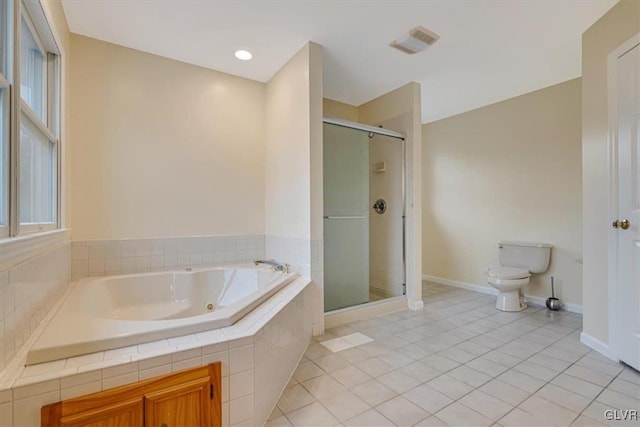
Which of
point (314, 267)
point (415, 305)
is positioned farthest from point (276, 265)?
point (415, 305)

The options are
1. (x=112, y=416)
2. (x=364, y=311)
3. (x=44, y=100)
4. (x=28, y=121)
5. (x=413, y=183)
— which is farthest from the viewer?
(x=413, y=183)

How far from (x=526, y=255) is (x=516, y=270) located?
243 millimetres

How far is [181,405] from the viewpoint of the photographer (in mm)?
1160

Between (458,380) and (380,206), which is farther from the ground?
(380,206)

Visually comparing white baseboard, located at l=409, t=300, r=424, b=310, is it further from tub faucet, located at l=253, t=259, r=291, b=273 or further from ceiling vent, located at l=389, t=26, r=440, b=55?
ceiling vent, located at l=389, t=26, r=440, b=55

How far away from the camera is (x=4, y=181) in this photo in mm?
1149

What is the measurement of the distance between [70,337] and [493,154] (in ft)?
13.8

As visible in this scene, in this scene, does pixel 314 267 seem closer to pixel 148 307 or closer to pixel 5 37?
pixel 148 307

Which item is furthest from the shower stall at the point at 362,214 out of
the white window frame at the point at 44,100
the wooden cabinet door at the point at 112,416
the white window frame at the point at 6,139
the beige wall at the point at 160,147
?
the white window frame at the point at 6,139

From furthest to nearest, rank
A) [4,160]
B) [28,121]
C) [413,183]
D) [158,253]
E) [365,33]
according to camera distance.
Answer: [413,183], [158,253], [365,33], [28,121], [4,160]

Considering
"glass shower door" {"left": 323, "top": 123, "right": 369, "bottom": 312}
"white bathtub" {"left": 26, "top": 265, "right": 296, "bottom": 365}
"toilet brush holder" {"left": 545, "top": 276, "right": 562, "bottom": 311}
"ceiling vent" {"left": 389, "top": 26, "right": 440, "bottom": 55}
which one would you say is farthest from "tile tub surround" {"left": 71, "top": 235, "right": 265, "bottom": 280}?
"toilet brush holder" {"left": 545, "top": 276, "right": 562, "bottom": 311}

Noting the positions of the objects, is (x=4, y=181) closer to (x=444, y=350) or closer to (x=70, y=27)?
(x=70, y=27)

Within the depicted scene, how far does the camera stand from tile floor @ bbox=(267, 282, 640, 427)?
1.46 metres

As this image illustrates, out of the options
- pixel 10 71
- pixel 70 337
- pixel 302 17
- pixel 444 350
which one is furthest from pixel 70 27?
pixel 444 350
